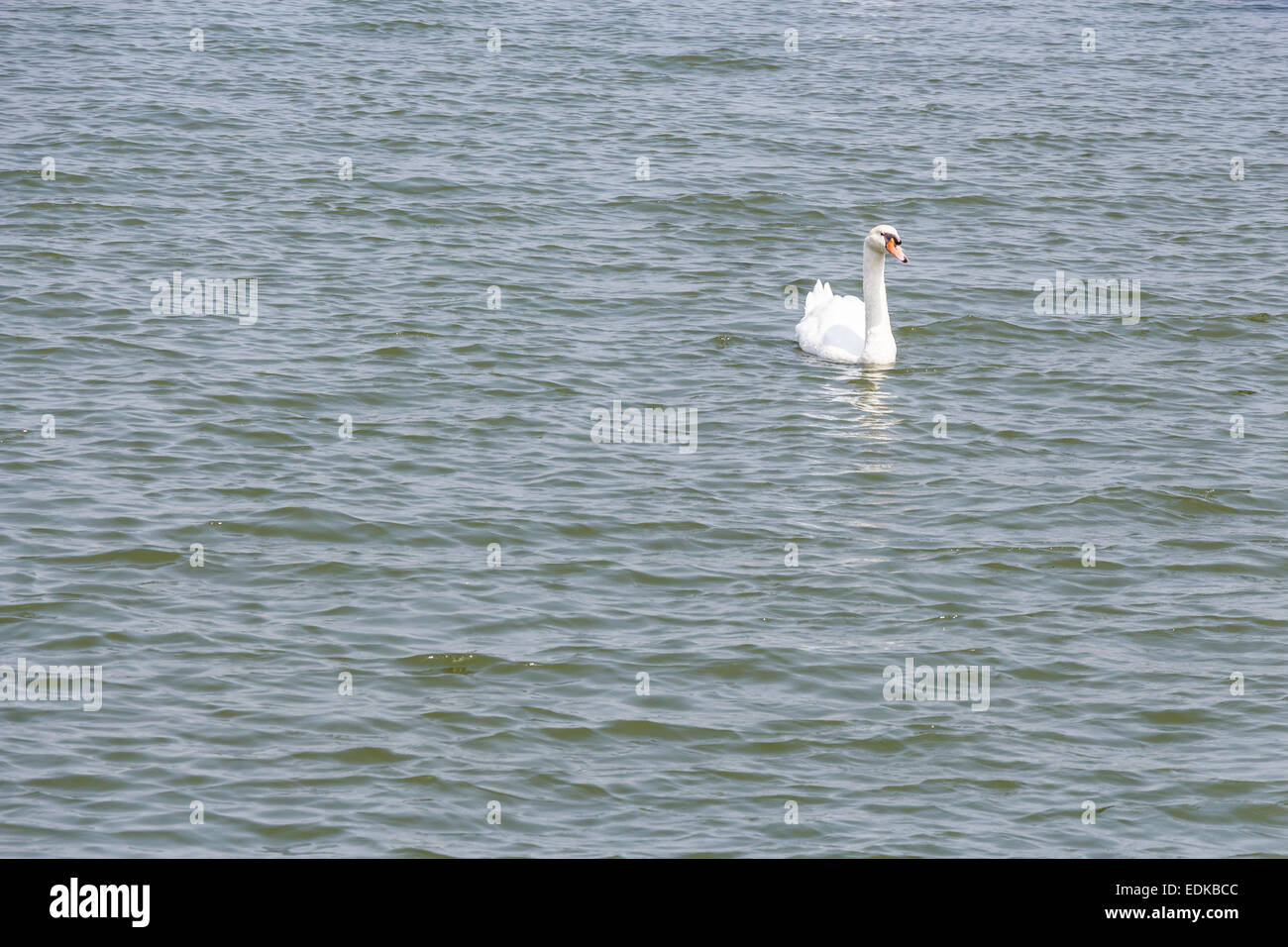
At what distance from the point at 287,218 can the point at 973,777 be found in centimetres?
1231

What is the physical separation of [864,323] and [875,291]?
14.7 inches

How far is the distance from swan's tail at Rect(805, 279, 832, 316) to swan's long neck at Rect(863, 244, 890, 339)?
0.50 m

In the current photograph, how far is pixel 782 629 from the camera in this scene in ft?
38.3

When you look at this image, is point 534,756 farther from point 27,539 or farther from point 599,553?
point 27,539

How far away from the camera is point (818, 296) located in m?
17.7

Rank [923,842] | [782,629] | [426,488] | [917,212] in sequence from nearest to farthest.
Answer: [923,842] < [782,629] < [426,488] < [917,212]

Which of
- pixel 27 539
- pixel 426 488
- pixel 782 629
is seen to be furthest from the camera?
pixel 426 488

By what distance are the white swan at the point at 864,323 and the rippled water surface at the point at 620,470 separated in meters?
0.18

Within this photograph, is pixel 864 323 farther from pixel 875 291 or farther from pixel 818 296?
pixel 818 296

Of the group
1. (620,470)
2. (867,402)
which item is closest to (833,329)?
(867,402)

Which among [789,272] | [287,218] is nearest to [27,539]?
[287,218]

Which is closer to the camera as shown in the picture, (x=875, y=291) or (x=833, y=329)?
(x=875, y=291)

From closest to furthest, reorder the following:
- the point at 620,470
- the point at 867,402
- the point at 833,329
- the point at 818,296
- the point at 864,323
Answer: the point at 620,470 → the point at 867,402 → the point at 833,329 → the point at 864,323 → the point at 818,296

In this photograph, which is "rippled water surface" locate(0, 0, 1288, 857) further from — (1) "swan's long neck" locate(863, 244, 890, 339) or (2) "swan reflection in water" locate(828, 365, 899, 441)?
(1) "swan's long neck" locate(863, 244, 890, 339)
